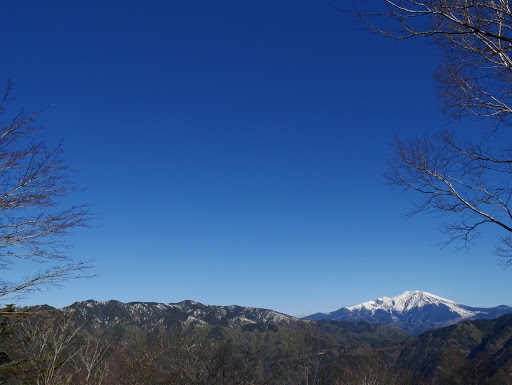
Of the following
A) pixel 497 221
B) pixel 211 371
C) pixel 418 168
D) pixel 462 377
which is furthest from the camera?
pixel 462 377

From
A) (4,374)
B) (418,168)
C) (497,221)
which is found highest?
(418,168)

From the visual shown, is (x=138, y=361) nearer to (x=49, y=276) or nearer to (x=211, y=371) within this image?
(x=211, y=371)

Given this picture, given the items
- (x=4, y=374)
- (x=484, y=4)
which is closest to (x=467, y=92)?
(x=484, y=4)

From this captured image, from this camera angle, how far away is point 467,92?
21.3 ft

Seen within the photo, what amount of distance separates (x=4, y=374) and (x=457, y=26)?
17.1 m

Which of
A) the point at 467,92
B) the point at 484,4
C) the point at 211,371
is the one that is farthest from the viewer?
the point at 211,371

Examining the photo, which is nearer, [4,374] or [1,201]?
[1,201]

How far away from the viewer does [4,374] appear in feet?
41.7

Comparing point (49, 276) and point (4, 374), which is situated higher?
point (49, 276)

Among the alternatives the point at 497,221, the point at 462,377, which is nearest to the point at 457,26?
the point at 497,221

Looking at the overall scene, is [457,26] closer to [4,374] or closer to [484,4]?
[484,4]

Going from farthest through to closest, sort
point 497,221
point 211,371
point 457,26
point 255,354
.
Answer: point 255,354
point 211,371
point 497,221
point 457,26

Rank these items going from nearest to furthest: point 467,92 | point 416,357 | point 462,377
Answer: point 467,92, point 462,377, point 416,357

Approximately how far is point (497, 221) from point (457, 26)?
133 inches
